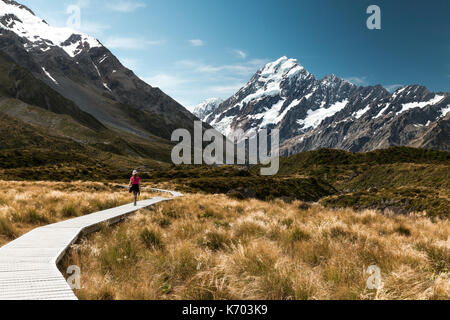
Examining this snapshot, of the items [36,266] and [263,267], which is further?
[263,267]

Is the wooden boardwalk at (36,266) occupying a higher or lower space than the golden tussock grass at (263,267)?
higher

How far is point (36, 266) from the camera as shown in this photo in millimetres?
5137

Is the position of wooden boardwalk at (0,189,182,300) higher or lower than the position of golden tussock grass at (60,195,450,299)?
higher

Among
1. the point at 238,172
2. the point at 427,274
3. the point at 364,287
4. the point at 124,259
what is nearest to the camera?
the point at 364,287

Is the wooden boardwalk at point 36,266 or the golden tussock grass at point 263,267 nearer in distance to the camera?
the wooden boardwalk at point 36,266

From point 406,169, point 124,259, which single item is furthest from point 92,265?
point 406,169

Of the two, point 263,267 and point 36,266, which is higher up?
point 36,266

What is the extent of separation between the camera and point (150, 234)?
8.55 metres

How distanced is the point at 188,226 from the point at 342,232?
16.5 feet

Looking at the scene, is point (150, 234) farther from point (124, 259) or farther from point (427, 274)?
point (427, 274)

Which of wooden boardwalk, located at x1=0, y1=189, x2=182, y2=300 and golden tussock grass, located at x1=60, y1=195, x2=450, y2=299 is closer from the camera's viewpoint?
wooden boardwalk, located at x1=0, y1=189, x2=182, y2=300

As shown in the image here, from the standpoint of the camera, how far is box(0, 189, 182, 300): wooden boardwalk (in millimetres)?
3957

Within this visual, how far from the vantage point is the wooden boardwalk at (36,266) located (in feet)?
13.0

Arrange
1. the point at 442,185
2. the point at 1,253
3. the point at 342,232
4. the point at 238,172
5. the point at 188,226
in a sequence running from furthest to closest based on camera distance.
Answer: the point at 238,172, the point at 442,185, the point at 188,226, the point at 342,232, the point at 1,253
